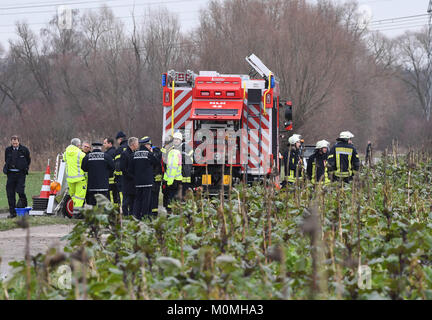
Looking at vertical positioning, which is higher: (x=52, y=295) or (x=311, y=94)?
(x=311, y=94)

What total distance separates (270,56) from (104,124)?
16033 mm

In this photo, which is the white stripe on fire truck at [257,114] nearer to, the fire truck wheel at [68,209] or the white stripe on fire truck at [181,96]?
the white stripe on fire truck at [181,96]

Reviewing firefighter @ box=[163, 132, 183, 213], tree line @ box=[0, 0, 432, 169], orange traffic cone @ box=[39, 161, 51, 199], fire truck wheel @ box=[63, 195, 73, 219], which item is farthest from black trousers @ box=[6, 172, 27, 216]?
tree line @ box=[0, 0, 432, 169]

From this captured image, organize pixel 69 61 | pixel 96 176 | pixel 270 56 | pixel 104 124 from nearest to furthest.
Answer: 1. pixel 96 176
2. pixel 270 56
3. pixel 104 124
4. pixel 69 61

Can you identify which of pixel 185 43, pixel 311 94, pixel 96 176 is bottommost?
pixel 96 176

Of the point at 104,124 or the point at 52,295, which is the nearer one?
the point at 52,295

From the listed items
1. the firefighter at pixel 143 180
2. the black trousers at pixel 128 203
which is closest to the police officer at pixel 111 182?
the black trousers at pixel 128 203

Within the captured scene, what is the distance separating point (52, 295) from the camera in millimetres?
4285

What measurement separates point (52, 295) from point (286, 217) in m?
4.58

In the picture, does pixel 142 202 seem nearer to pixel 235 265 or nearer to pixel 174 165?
pixel 174 165

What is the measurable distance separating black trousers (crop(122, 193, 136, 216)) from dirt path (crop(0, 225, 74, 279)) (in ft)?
3.61
